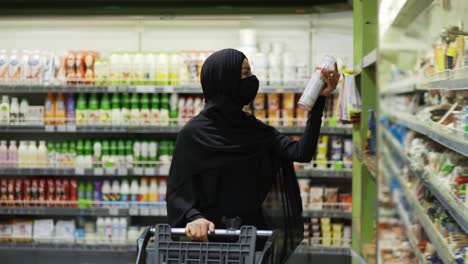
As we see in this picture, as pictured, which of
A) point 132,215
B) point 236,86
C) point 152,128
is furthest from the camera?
point 132,215

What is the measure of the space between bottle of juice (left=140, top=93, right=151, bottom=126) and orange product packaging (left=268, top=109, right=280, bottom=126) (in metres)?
1.01

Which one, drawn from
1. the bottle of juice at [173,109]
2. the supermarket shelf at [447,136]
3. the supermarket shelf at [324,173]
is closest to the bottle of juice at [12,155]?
the bottle of juice at [173,109]

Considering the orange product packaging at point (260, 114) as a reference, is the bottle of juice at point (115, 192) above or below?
below

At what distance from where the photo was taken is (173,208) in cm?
314

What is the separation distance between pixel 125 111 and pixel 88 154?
493 millimetres

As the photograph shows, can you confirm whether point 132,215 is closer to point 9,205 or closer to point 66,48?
point 9,205

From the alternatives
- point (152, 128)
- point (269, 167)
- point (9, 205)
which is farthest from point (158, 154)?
point (269, 167)

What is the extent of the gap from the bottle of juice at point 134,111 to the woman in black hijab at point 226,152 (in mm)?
3359

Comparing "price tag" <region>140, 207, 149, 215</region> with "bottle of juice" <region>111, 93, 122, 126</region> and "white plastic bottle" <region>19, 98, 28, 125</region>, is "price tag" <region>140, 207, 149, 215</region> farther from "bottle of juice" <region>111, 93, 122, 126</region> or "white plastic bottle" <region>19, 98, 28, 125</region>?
"white plastic bottle" <region>19, 98, 28, 125</region>

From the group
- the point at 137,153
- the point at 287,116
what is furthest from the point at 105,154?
the point at 287,116

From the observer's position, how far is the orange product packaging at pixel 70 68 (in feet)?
21.5

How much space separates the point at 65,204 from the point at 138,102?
42.4 inches

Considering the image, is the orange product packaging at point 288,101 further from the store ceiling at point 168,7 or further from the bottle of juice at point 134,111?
the bottle of juice at point 134,111

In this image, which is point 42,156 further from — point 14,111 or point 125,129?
point 125,129
